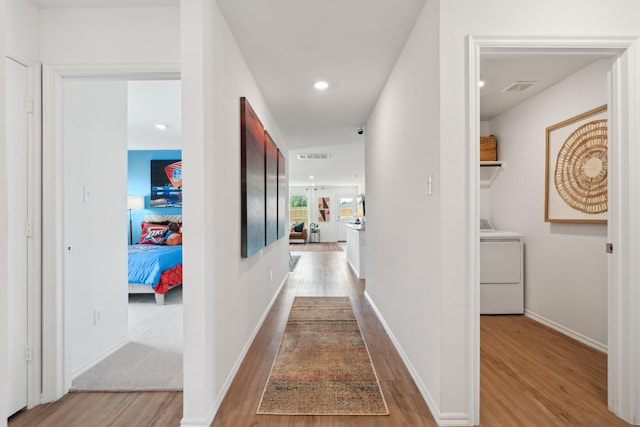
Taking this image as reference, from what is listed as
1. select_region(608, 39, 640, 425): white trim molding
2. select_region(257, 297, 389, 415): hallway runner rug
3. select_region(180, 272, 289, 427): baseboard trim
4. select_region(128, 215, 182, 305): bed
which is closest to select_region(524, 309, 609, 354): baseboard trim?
select_region(608, 39, 640, 425): white trim molding

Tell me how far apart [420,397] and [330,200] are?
10.8 meters

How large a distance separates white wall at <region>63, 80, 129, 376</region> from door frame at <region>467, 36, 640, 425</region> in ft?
8.05

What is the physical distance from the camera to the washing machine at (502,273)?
327cm

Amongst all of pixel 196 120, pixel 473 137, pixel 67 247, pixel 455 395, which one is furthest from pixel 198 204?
pixel 455 395

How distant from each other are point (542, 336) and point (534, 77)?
237 cm

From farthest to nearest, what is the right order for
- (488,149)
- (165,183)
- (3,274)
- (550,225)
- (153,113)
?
(165,183) < (153,113) < (488,149) < (550,225) < (3,274)

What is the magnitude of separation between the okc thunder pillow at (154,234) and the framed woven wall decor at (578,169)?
18.2 ft

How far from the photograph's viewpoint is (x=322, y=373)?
2.08 m

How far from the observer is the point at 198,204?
1.55m

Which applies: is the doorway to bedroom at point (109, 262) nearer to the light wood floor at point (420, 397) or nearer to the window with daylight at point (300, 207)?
the light wood floor at point (420, 397)

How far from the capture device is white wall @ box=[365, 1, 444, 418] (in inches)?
65.4

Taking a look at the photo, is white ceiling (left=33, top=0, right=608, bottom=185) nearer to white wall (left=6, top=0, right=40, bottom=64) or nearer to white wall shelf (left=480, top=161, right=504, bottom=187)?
white wall (left=6, top=0, right=40, bottom=64)

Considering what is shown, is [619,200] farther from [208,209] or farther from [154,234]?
[154,234]

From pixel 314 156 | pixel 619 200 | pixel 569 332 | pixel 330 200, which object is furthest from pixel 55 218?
pixel 330 200
